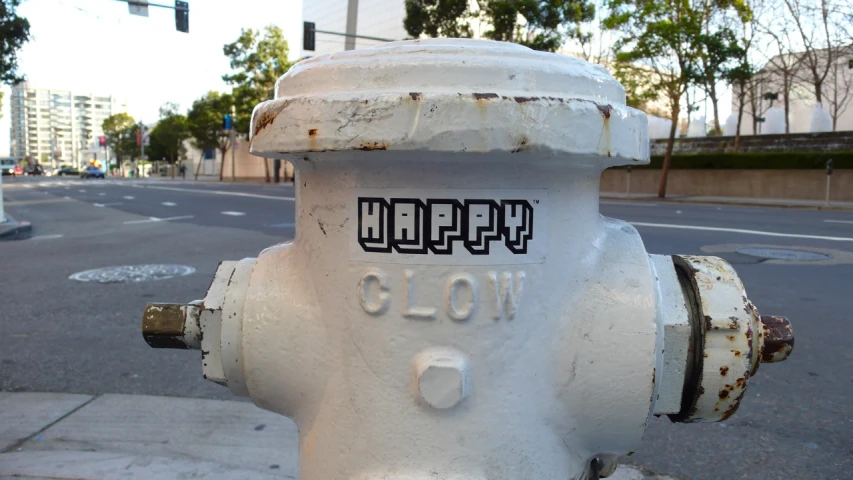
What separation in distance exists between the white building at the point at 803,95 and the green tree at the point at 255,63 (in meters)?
25.1

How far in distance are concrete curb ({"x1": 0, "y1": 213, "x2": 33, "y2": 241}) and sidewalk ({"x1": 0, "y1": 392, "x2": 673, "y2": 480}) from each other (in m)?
7.32

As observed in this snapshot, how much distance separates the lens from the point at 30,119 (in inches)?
5133

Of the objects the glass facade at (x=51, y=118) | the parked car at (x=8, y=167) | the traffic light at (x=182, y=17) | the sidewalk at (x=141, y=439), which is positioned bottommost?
the sidewalk at (x=141, y=439)

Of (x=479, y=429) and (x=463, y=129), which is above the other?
(x=463, y=129)

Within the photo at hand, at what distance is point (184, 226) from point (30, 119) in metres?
144

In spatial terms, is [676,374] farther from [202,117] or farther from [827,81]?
[202,117]

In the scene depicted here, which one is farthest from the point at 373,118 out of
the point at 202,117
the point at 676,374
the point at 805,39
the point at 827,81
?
the point at 202,117

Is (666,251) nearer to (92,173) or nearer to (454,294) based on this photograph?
(454,294)

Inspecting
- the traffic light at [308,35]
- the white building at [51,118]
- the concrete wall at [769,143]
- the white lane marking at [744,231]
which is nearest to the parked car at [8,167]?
the traffic light at [308,35]

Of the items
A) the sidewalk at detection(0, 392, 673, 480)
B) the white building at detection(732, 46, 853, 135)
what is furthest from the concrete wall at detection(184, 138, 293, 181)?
the sidewalk at detection(0, 392, 673, 480)

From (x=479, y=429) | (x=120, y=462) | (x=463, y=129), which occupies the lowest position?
(x=120, y=462)

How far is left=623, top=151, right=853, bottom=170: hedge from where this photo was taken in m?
18.0

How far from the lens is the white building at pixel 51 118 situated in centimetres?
12888

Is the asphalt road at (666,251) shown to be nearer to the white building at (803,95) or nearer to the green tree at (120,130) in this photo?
the white building at (803,95)
